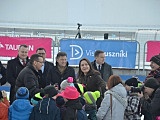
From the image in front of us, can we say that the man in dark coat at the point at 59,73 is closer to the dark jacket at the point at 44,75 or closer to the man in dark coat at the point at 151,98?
the dark jacket at the point at 44,75

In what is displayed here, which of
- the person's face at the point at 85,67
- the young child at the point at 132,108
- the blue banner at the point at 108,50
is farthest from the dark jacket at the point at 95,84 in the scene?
the blue banner at the point at 108,50

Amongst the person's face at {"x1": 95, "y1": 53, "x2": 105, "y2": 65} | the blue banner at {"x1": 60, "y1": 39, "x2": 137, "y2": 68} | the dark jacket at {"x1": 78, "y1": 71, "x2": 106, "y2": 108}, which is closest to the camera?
the dark jacket at {"x1": 78, "y1": 71, "x2": 106, "y2": 108}

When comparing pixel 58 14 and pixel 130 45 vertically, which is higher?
pixel 58 14

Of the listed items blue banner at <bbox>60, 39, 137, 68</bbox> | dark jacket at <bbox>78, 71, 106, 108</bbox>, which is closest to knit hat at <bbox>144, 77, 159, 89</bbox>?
dark jacket at <bbox>78, 71, 106, 108</bbox>

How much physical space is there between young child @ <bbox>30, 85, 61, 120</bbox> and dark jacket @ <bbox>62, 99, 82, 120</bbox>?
10 centimetres

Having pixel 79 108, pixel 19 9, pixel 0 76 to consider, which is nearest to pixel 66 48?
pixel 0 76

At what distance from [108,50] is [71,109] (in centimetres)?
658

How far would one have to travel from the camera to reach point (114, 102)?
4488 mm

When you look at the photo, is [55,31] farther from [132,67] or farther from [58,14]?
[132,67]

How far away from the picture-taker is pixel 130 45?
34.7ft

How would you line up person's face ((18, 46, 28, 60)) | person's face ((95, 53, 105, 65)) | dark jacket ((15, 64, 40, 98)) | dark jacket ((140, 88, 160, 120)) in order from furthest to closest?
person's face ((95, 53, 105, 65)) < person's face ((18, 46, 28, 60)) < dark jacket ((15, 64, 40, 98)) < dark jacket ((140, 88, 160, 120))

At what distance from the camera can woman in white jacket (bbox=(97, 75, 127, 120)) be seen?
4488 millimetres

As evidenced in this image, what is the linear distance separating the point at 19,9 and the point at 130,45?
15136mm

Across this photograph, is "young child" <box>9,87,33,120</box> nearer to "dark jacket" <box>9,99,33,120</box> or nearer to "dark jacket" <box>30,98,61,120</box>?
"dark jacket" <box>9,99,33,120</box>
